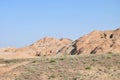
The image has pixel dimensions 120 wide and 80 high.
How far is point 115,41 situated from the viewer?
214 feet

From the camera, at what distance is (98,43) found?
224 feet

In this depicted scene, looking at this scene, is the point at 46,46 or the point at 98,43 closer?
the point at 98,43

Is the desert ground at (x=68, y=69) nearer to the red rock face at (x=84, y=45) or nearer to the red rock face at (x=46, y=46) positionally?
the red rock face at (x=84, y=45)

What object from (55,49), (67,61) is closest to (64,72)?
(67,61)

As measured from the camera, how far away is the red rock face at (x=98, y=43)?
6309 centimetres

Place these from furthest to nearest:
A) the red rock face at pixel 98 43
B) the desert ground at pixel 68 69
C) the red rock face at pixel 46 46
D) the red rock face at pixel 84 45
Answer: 1. the red rock face at pixel 46 46
2. the red rock face at pixel 84 45
3. the red rock face at pixel 98 43
4. the desert ground at pixel 68 69

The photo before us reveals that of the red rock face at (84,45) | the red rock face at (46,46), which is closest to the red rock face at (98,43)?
the red rock face at (84,45)

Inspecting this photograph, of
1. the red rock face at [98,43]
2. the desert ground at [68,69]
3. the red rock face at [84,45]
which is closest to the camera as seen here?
the desert ground at [68,69]

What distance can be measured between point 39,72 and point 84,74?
3.32 m

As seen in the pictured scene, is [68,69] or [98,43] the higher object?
[98,43]

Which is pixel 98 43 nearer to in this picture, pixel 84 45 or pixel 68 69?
pixel 84 45

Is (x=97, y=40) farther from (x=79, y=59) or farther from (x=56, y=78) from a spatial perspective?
(x=56, y=78)

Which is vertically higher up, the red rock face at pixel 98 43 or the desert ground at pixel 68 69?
the red rock face at pixel 98 43

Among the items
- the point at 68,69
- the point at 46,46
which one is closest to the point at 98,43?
the point at 46,46
